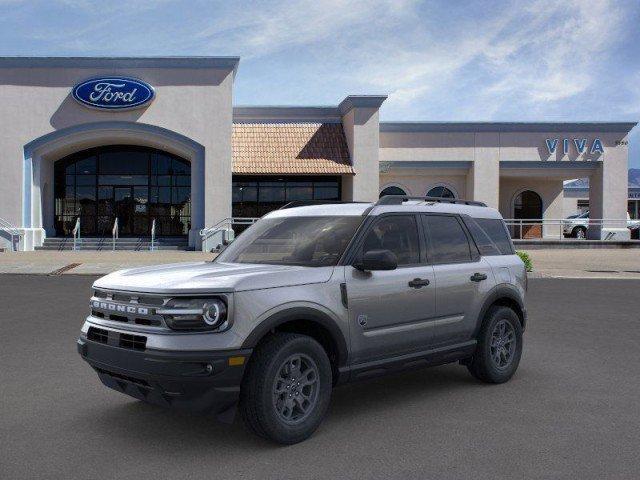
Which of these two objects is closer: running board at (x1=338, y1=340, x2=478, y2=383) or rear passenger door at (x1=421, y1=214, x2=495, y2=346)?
running board at (x1=338, y1=340, x2=478, y2=383)

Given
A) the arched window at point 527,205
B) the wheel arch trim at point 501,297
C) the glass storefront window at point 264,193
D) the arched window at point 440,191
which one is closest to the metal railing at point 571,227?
the arched window at point 527,205

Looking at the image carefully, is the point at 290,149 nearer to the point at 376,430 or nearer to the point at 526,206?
the point at 526,206

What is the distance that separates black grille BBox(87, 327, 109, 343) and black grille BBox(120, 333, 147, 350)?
0.65ft

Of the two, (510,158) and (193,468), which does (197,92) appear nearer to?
(510,158)

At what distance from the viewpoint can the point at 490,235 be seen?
22.1ft

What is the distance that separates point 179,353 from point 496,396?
125 inches

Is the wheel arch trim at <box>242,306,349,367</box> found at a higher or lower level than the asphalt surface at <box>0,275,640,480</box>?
higher

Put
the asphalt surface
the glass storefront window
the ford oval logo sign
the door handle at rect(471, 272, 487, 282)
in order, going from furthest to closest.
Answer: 1. the glass storefront window
2. the ford oval logo sign
3. the door handle at rect(471, 272, 487, 282)
4. the asphalt surface

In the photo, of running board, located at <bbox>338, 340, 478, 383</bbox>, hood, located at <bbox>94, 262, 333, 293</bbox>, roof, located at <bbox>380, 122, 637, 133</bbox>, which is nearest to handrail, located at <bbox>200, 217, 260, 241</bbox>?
roof, located at <bbox>380, 122, 637, 133</bbox>

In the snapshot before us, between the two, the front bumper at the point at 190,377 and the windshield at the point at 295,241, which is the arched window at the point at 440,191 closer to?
the windshield at the point at 295,241

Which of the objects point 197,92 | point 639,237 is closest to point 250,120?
point 197,92

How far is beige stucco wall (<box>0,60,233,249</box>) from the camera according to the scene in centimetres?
2823

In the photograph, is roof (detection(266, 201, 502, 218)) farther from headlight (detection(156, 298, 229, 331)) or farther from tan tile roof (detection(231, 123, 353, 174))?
tan tile roof (detection(231, 123, 353, 174))

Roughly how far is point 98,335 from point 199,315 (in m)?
1.03
